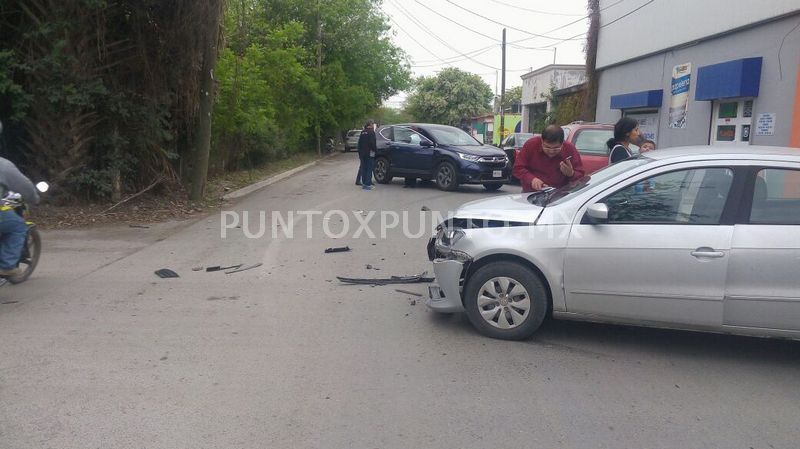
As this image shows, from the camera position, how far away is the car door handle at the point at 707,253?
16.3 feet

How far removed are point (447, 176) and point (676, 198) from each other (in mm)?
11619

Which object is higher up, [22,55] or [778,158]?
[22,55]

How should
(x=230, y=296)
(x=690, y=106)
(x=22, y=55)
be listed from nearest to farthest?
(x=230, y=296) < (x=22, y=55) < (x=690, y=106)

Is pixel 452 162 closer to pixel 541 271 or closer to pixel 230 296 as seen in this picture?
pixel 230 296

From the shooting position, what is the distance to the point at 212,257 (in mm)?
8984

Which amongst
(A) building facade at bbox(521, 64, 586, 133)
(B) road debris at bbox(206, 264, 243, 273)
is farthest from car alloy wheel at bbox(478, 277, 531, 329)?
(A) building facade at bbox(521, 64, 586, 133)

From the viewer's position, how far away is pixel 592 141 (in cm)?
1393

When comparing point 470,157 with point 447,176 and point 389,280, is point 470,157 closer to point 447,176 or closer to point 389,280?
point 447,176

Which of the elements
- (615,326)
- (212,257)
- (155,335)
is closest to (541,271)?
(615,326)

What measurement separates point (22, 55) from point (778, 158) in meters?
11.2

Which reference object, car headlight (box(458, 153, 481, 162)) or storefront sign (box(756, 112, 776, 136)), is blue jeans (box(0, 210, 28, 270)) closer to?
car headlight (box(458, 153, 481, 162))

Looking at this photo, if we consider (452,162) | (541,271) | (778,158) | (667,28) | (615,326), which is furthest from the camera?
(667,28)

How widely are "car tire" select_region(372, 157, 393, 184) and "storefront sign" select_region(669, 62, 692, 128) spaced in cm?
865

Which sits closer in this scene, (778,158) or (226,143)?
(778,158)
